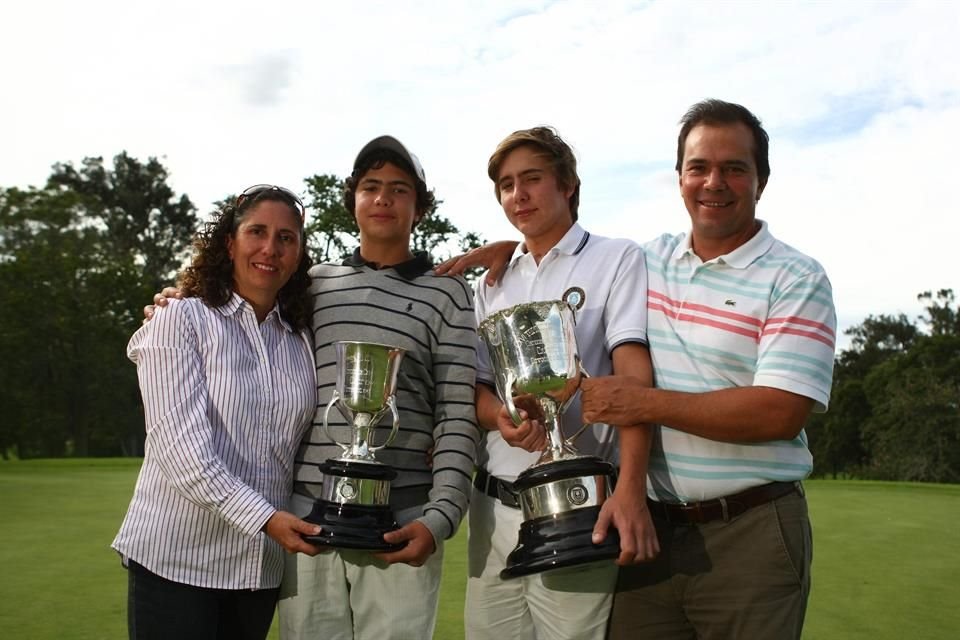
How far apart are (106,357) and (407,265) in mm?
38762

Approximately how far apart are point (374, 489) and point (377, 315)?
639 mm

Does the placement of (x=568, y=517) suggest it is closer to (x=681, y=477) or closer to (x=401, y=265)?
(x=681, y=477)

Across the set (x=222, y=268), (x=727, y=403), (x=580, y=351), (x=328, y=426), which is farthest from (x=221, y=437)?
(x=727, y=403)

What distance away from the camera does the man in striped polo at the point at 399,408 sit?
288 cm

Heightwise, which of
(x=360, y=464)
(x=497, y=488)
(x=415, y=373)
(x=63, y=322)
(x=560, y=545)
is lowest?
(x=560, y=545)

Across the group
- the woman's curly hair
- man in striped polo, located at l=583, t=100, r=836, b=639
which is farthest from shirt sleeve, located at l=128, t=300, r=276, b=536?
man in striped polo, located at l=583, t=100, r=836, b=639

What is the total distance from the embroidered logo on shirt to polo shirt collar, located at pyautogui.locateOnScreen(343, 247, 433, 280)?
52cm

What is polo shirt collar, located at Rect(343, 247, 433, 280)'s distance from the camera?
316 cm

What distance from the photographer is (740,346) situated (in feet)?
8.99

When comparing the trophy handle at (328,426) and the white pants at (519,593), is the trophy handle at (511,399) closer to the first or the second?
the white pants at (519,593)

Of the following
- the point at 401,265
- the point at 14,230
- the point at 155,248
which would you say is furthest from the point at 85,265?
the point at 401,265

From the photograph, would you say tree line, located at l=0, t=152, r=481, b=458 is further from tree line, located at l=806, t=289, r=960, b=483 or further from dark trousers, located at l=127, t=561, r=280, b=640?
dark trousers, located at l=127, t=561, r=280, b=640

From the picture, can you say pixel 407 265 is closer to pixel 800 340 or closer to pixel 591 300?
pixel 591 300

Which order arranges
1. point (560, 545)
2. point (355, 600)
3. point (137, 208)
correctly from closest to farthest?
point (560, 545) → point (355, 600) → point (137, 208)
